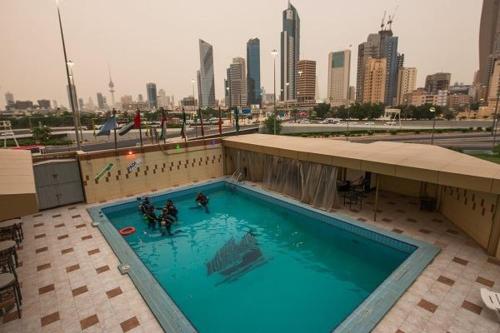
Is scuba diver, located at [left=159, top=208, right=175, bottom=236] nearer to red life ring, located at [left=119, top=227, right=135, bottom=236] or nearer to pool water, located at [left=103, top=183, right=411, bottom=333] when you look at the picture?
pool water, located at [left=103, top=183, right=411, bottom=333]

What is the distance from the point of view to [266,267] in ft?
31.1

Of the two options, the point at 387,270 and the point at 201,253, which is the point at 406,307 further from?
the point at 201,253

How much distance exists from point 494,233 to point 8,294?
14.8 m

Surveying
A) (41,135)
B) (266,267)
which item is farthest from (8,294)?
(41,135)

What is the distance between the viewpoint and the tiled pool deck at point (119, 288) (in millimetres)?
6301

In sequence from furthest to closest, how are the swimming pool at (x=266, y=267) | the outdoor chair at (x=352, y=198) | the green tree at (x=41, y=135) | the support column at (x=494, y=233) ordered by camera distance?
the green tree at (x=41, y=135), the outdoor chair at (x=352, y=198), the support column at (x=494, y=233), the swimming pool at (x=266, y=267)

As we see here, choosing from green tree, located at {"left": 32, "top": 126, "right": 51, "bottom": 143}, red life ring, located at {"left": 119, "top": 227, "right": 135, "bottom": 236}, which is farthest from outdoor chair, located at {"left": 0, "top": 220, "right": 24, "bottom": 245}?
green tree, located at {"left": 32, "top": 126, "right": 51, "bottom": 143}

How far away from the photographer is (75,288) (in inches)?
310

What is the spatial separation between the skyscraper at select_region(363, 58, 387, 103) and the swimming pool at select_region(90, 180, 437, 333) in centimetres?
17960

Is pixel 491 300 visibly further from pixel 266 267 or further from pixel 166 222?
pixel 166 222

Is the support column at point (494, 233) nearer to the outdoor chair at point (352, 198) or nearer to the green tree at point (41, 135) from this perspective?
the outdoor chair at point (352, 198)

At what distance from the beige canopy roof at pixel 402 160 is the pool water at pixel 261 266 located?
3096 millimetres

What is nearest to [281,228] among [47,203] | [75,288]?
[75,288]

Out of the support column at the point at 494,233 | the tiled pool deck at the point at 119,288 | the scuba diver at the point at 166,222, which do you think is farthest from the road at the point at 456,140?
the scuba diver at the point at 166,222
